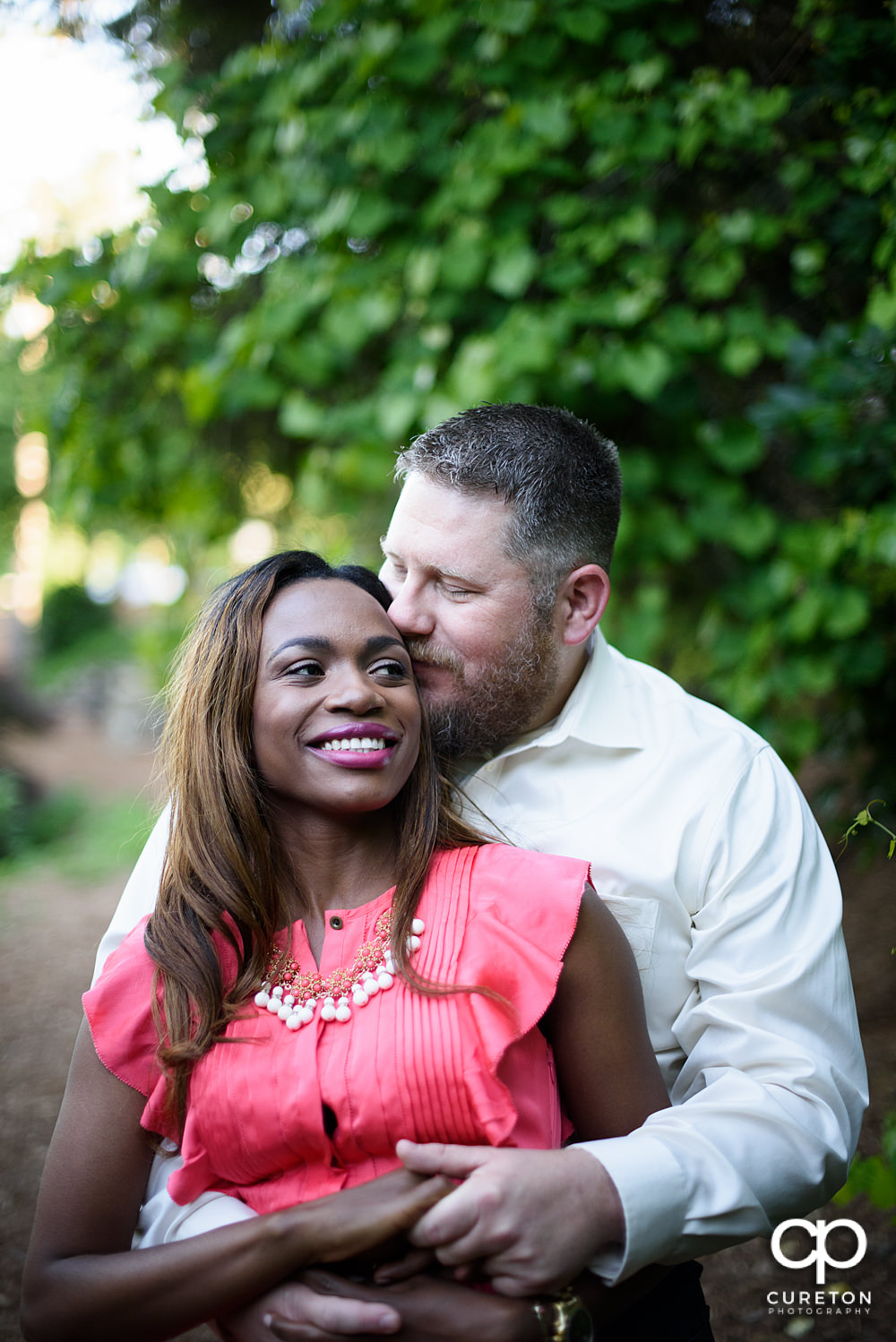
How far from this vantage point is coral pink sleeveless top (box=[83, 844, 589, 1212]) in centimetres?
151

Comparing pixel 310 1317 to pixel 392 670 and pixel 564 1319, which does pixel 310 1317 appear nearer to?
pixel 564 1319

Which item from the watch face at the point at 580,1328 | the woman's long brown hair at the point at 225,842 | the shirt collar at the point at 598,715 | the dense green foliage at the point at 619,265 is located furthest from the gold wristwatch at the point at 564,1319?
the dense green foliage at the point at 619,265

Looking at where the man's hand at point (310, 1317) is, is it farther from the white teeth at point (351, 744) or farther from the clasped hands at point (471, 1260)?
the white teeth at point (351, 744)

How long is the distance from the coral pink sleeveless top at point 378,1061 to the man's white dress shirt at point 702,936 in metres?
0.08

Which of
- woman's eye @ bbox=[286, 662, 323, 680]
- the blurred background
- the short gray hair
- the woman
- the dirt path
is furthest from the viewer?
the blurred background

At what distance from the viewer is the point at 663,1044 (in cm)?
200

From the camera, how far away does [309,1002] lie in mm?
1611

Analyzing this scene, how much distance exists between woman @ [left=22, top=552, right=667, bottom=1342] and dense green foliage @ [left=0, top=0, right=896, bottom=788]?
1933 millimetres

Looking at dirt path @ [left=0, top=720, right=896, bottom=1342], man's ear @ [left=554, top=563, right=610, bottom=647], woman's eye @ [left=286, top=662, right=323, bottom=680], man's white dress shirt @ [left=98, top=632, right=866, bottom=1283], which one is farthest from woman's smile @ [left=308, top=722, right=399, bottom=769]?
dirt path @ [left=0, top=720, right=896, bottom=1342]

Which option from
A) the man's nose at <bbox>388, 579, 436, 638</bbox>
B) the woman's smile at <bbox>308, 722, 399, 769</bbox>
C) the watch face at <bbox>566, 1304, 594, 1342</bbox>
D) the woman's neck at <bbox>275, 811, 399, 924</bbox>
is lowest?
the watch face at <bbox>566, 1304, 594, 1342</bbox>

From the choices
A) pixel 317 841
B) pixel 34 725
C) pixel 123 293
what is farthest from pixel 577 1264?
pixel 34 725

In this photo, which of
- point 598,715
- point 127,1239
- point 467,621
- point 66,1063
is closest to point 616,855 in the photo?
point 598,715

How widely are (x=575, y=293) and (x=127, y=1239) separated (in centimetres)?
321

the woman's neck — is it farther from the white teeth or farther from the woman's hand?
the woman's hand
